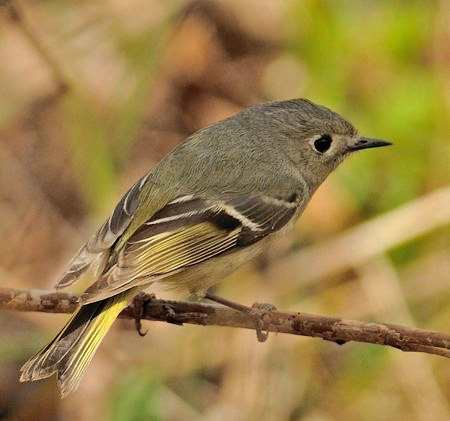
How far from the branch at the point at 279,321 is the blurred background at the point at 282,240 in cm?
83

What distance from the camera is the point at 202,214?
3.13m

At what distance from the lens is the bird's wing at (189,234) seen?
285 cm

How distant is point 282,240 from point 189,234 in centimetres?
158

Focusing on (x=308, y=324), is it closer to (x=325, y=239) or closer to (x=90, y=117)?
(x=325, y=239)

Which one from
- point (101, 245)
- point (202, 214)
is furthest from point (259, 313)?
point (101, 245)

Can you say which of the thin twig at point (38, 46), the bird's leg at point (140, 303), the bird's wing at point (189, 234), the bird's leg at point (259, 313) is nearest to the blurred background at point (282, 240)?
the thin twig at point (38, 46)

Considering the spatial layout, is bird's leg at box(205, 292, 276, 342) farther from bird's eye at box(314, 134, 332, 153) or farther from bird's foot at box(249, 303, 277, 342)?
bird's eye at box(314, 134, 332, 153)

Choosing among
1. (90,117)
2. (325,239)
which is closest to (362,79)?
(325,239)

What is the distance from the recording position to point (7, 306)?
271 centimetres

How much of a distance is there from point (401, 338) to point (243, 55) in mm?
3246

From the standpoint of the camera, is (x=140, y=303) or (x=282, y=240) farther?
(x=282, y=240)

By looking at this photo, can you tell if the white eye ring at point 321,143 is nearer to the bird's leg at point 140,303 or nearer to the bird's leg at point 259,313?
the bird's leg at point 259,313

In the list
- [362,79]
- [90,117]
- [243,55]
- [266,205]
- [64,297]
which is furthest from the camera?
[243,55]

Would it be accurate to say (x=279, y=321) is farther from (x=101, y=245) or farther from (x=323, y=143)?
(x=323, y=143)
